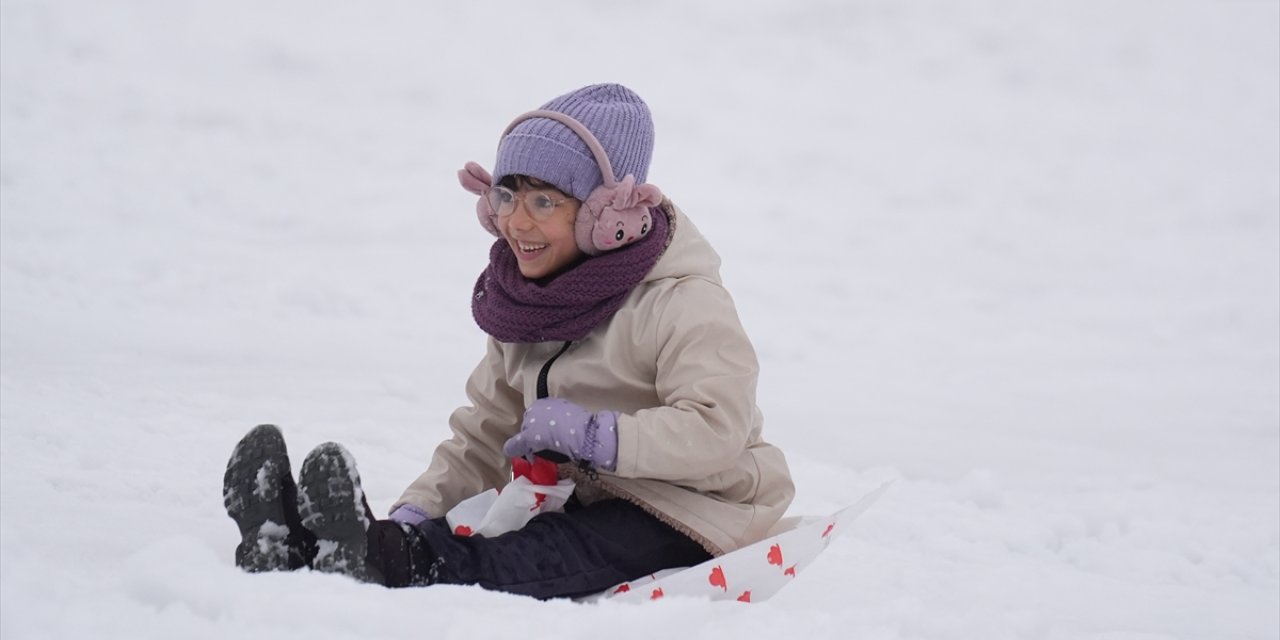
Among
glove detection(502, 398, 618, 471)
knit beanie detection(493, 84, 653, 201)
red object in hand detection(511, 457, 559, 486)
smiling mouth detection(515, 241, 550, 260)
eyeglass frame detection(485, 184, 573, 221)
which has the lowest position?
red object in hand detection(511, 457, 559, 486)

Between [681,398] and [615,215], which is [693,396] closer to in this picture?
→ [681,398]

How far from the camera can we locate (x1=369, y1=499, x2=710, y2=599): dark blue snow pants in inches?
67.4

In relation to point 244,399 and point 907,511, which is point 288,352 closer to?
point 244,399

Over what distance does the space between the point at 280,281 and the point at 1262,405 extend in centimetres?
474

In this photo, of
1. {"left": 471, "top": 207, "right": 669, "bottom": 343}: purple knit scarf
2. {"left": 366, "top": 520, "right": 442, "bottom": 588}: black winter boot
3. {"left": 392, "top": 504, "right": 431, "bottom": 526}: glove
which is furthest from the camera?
{"left": 392, "top": 504, "right": 431, "bottom": 526}: glove

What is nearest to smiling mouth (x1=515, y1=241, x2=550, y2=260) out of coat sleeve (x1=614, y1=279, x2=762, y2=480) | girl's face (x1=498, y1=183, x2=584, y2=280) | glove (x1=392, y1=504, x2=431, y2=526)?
girl's face (x1=498, y1=183, x2=584, y2=280)

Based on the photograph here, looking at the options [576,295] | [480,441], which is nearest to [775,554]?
[576,295]

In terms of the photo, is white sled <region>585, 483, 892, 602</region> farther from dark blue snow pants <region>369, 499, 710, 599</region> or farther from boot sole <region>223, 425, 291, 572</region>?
boot sole <region>223, 425, 291, 572</region>

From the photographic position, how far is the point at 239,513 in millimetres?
1567

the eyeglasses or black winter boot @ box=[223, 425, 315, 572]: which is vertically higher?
the eyeglasses

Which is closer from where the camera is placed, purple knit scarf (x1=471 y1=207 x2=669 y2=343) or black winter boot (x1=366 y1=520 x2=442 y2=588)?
black winter boot (x1=366 y1=520 x2=442 y2=588)

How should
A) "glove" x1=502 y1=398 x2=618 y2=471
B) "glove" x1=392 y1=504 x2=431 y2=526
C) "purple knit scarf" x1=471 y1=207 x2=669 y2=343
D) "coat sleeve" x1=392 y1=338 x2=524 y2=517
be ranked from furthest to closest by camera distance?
"coat sleeve" x1=392 y1=338 x2=524 y2=517 → "glove" x1=392 y1=504 x2=431 y2=526 → "purple knit scarf" x1=471 y1=207 x2=669 y2=343 → "glove" x1=502 y1=398 x2=618 y2=471

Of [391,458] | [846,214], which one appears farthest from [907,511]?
[846,214]

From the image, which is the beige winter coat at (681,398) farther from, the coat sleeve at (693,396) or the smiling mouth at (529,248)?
the smiling mouth at (529,248)
